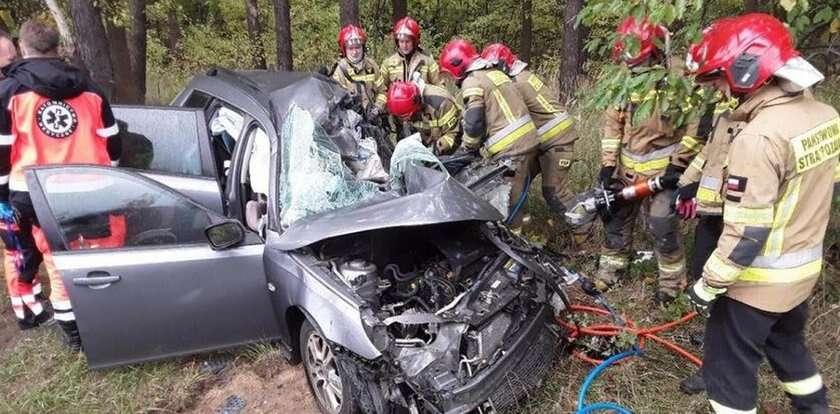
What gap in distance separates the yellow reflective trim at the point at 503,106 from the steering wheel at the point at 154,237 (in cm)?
241

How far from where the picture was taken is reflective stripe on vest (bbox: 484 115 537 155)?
14.4 feet

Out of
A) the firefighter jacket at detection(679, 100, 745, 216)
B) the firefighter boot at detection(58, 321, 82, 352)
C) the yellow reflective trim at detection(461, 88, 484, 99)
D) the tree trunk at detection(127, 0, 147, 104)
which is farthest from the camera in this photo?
the tree trunk at detection(127, 0, 147, 104)

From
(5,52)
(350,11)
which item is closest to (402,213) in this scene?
(5,52)

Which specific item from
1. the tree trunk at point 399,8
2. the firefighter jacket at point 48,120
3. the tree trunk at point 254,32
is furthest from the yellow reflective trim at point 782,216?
the tree trunk at point 254,32

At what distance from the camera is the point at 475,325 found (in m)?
2.68

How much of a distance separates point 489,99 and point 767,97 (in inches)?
91.6

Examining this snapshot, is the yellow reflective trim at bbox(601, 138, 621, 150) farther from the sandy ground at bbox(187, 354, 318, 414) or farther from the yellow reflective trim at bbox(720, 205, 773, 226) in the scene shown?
the sandy ground at bbox(187, 354, 318, 414)

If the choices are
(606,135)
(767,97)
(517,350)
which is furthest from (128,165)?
(767,97)

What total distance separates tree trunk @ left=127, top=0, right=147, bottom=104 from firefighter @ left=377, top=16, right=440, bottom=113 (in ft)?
14.6

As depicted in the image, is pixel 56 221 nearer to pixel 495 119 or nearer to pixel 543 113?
pixel 495 119

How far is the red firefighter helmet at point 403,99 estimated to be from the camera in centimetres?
451

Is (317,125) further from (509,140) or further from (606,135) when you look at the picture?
(606,135)

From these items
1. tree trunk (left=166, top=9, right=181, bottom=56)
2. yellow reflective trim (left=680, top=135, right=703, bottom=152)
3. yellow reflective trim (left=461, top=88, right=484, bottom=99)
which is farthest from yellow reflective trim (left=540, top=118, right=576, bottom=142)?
tree trunk (left=166, top=9, right=181, bottom=56)

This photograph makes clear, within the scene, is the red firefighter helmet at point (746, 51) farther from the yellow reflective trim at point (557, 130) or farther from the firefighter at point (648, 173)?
the yellow reflective trim at point (557, 130)
